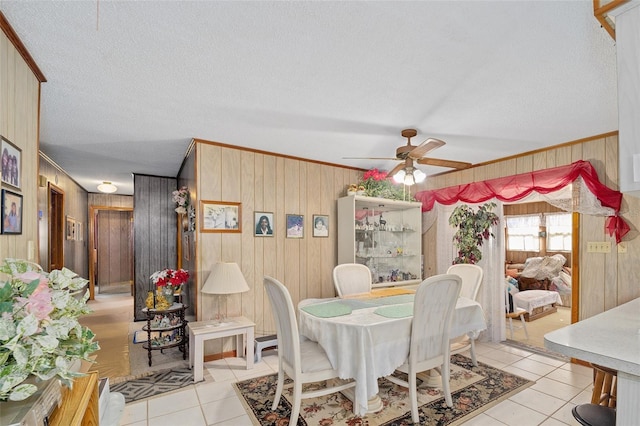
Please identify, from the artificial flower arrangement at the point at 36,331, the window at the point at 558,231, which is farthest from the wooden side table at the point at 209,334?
the window at the point at 558,231

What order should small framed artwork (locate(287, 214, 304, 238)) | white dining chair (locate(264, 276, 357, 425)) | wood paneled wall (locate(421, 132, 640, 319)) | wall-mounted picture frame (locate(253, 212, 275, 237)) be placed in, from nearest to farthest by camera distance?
white dining chair (locate(264, 276, 357, 425)) → wood paneled wall (locate(421, 132, 640, 319)) → wall-mounted picture frame (locate(253, 212, 275, 237)) → small framed artwork (locate(287, 214, 304, 238))

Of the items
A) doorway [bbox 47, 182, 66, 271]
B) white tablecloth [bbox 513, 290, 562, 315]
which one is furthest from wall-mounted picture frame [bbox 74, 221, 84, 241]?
white tablecloth [bbox 513, 290, 562, 315]

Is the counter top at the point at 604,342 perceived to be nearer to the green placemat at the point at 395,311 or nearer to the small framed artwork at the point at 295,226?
the green placemat at the point at 395,311

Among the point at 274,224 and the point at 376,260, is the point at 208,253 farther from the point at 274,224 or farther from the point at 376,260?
the point at 376,260

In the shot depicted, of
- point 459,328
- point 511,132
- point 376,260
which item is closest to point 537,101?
point 511,132

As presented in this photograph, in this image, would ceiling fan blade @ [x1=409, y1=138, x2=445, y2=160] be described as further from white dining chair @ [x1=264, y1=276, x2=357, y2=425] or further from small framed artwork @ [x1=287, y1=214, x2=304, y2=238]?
small framed artwork @ [x1=287, y1=214, x2=304, y2=238]

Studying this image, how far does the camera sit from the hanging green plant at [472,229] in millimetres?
4250

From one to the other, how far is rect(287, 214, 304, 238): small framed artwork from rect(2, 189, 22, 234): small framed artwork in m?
2.63

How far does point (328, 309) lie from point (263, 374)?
1095 mm

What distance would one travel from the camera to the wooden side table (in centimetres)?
300

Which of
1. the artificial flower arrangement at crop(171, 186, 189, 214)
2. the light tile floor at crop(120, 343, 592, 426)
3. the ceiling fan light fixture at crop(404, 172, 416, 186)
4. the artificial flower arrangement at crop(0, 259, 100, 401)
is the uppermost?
the ceiling fan light fixture at crop(404, 172, 416, 186)

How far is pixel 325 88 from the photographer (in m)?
2.25

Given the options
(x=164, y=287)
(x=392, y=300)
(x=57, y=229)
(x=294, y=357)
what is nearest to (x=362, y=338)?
(x=294, y=357)

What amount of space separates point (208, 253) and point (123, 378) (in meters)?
1.36
